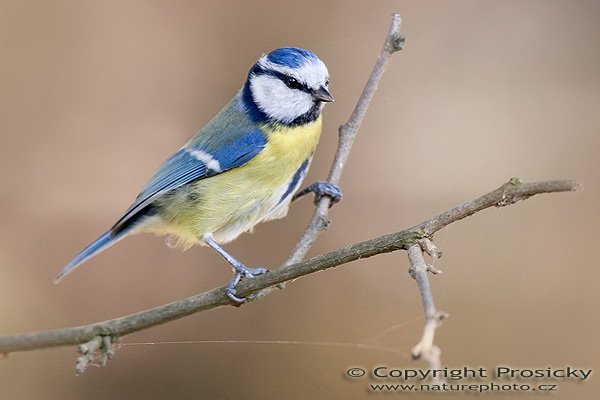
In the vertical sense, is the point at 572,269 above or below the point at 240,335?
Result: above

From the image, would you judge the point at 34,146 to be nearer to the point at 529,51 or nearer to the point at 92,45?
the point at 92,45

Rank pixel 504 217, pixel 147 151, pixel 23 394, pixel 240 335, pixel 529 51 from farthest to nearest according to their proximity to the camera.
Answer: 1. pixel 529 51
2. pixel 147 151
3. pixel 504 217
4. pixel 240 335
5. pixel 23 394

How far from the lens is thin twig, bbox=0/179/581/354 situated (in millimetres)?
960

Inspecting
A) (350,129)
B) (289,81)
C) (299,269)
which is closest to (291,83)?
(289,81)

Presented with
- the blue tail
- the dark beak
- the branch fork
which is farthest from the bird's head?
the blue tail

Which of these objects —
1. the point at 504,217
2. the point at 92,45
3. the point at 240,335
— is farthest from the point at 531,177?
the point at 92,45

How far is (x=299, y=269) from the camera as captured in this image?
1.08 m

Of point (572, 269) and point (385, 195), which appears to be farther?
point (385, 195)

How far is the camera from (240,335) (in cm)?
202

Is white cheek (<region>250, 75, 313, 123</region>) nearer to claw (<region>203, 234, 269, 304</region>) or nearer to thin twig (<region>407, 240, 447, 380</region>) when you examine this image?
claw (<region>203, 234, 269, 304</region>)

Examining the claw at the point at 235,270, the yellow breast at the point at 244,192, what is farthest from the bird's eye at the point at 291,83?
the claw at the point at 235,270

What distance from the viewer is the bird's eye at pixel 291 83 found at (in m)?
1.66

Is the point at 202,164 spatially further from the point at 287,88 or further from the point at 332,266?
the point at 332,266

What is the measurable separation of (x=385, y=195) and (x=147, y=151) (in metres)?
0.79
